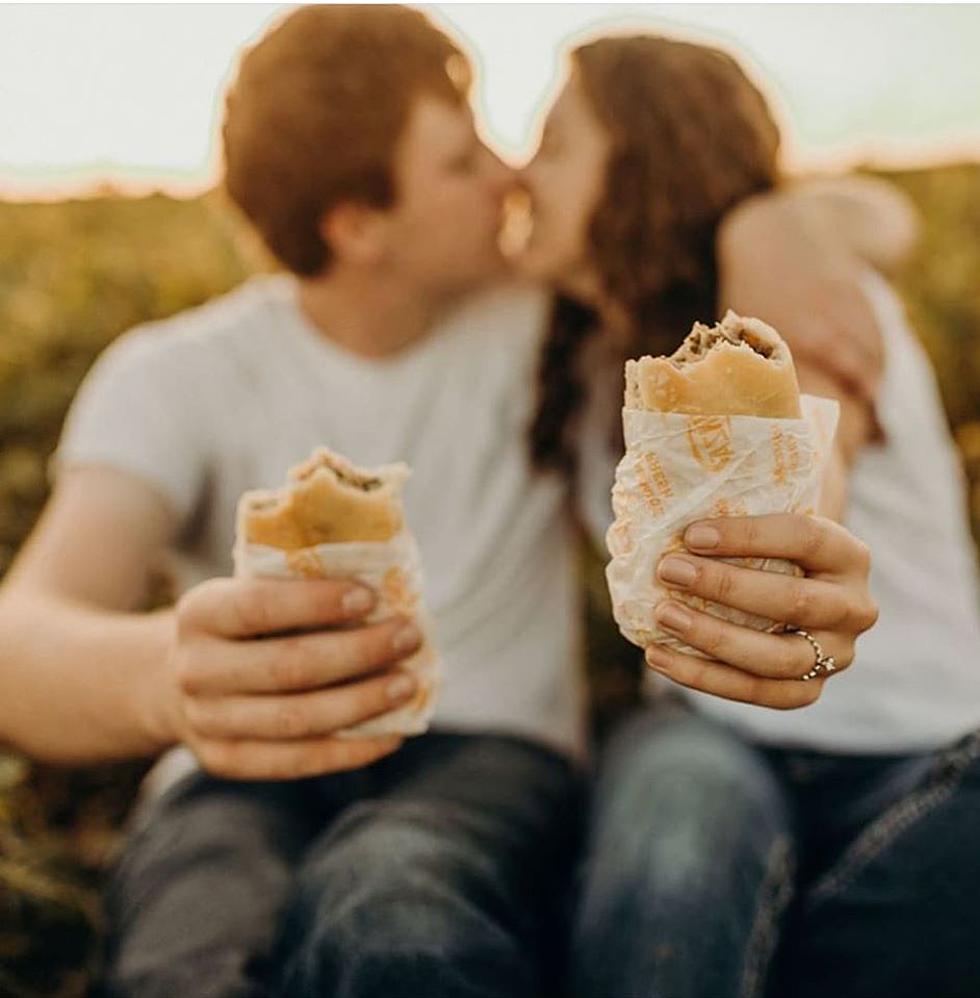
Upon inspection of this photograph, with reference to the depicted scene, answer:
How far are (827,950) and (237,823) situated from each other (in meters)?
0.77

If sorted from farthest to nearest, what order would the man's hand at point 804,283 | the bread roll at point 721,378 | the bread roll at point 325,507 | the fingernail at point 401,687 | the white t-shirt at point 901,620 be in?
the white t-shirt at point 901,620 < the man's hand at point 804,283 < the fingernail at point 401,687 < the bread roll at point 325,507 < the bread roll at point 721,378

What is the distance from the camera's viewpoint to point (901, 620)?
172 centimetres

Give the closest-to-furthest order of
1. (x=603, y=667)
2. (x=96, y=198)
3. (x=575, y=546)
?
(x=575, y=546) → (x=603, y=667) → (x=96, y=198)

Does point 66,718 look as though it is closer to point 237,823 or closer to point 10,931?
point 237,823

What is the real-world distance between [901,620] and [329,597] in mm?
955

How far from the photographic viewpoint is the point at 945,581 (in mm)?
1798

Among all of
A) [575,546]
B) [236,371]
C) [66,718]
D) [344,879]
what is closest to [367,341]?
[236,371]

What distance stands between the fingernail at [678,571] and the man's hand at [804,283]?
0.42m

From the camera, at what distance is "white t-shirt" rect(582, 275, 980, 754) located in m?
1.67

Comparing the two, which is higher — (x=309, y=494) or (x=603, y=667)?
(x=309, y=494)

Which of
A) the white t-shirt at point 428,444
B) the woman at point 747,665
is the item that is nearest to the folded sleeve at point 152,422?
the white t-shirt at point 428,444

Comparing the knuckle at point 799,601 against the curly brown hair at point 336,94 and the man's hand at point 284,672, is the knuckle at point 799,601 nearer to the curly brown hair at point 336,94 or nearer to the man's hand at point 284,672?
the man's hand at point 284,672

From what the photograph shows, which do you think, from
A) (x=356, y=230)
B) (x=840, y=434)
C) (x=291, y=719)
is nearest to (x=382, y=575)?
(x=291, y=719)

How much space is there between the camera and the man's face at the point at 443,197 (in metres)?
1.88
